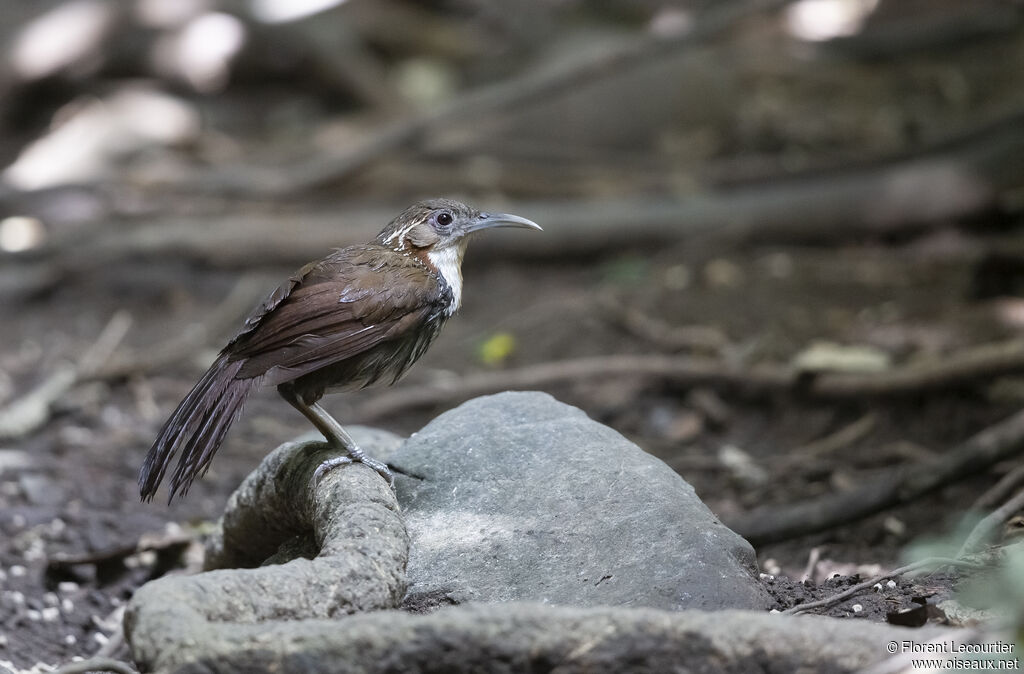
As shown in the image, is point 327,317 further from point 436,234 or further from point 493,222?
point 493,222

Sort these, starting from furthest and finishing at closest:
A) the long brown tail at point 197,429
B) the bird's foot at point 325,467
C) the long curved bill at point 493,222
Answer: the long curved bill at point 493,222 < the bird's foot at point 325,467 < the long brown tail at point 197,429

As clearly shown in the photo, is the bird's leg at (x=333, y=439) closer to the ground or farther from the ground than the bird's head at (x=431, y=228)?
closer to the ground

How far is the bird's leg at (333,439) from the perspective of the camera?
10.7 ft

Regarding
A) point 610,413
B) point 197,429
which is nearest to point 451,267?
point 197,429

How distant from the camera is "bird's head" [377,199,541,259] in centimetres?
384

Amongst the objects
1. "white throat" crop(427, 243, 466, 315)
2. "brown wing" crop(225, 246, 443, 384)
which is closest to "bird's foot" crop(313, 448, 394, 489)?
"brown wing" crop(225, 246, 443, 384)

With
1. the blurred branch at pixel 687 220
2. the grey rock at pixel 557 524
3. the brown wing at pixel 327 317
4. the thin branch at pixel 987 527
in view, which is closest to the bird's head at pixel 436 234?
the brown wing at pixel 327 317

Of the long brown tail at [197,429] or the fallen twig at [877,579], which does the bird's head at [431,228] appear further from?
the fallen twig at [877,579]

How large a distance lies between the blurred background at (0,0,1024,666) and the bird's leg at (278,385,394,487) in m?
1.14

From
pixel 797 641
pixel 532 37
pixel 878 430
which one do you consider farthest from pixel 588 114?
pixel 797 641

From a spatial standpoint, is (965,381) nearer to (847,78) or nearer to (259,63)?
(847,78)

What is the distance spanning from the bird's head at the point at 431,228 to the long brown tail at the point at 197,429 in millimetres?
829

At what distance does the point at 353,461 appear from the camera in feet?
10.9

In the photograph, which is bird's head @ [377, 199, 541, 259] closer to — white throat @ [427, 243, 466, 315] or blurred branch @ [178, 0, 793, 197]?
white throat @ [427, 243, 466, 315]
